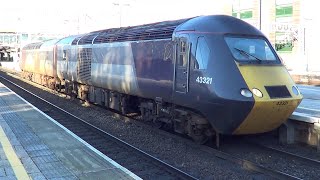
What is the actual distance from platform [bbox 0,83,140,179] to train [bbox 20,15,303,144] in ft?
8.22

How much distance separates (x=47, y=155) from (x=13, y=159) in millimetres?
695

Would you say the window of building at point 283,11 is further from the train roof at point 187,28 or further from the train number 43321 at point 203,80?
the train number 43321 at point 203,80

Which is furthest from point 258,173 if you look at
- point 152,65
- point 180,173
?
point 152,65

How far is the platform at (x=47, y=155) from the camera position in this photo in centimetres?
699

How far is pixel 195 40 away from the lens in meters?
9.50

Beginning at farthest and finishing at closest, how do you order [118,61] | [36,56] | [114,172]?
[36,56], [118,61], [114,172]

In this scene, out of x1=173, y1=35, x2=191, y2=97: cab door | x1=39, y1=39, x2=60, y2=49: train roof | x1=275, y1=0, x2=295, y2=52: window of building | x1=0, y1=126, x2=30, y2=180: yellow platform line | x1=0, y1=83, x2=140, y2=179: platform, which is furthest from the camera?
x1=275, y1=0, x2=295, y2=52: window of building

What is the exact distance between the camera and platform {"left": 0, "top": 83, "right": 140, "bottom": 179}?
22.9 ft

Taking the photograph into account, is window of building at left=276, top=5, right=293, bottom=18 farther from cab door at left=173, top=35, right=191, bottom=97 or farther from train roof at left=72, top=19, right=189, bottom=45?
cab door at left=173, top=35, right=191, bottom=97

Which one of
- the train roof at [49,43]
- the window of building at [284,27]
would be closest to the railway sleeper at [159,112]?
the train roof at [49,43]

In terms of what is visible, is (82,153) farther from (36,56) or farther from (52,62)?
(36,56)

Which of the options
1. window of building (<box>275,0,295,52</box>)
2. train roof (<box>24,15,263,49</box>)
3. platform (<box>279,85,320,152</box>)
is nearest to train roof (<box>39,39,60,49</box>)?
train roof (<box>24,15,263,49</box>)

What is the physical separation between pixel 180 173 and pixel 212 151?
1.82 metres

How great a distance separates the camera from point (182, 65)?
387 inches
